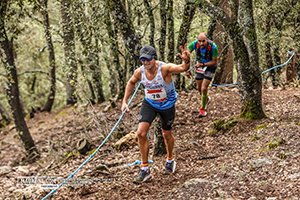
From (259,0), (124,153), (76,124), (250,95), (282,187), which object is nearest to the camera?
(282,187)

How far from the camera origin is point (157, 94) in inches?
301

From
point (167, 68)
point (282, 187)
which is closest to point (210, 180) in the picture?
point (282, 187)

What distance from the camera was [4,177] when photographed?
12078mm

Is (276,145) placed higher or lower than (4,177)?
higher

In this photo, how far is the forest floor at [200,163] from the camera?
6.70 meters

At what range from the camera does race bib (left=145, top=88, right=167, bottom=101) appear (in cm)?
761

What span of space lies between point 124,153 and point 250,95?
3306 millimetres

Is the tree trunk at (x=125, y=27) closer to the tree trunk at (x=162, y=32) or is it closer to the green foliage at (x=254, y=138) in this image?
the tree trunk at (x=162, y=32)

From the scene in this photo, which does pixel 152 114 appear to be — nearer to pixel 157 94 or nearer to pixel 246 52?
pixel 157 94

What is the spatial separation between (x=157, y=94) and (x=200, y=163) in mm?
1833

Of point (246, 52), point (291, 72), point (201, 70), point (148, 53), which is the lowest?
point (291, 72)

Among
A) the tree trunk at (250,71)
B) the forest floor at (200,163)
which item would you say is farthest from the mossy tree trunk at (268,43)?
the tree trunk at (250,71)

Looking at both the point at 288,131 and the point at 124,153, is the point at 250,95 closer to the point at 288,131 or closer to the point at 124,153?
the point at 288,131
